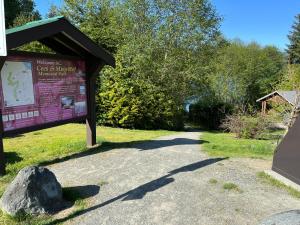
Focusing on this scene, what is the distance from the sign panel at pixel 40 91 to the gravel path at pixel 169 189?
1.33m

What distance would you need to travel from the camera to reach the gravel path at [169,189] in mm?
4945

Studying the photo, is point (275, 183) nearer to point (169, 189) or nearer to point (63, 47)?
point (169, 189)

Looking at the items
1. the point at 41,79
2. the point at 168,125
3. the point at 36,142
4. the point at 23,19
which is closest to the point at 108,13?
the point at 23,19

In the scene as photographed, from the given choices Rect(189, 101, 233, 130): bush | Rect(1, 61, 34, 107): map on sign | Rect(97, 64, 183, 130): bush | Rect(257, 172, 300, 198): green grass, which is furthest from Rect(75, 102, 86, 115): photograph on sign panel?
Rect(189, 101, 233, 130): bush

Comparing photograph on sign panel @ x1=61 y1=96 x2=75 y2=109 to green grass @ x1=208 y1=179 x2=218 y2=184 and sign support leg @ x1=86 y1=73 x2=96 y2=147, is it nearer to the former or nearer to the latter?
sign support leg @ x1=86 y1=73 x2=96 y2=147

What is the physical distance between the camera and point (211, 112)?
81.8 feet

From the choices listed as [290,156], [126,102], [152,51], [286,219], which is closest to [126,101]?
[126,102]

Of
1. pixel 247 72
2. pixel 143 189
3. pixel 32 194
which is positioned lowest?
pixel 143 189

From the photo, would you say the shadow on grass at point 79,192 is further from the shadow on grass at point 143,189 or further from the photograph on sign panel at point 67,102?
the photograph on sign panel at point 67,102

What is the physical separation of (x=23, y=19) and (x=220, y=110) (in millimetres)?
15072

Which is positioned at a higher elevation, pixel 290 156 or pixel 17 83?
pixel 17 83

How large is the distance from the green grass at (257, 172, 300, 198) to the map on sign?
17.6ft

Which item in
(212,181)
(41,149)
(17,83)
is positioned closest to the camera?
(212,181)

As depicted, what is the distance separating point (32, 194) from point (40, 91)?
325cm
